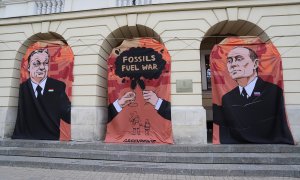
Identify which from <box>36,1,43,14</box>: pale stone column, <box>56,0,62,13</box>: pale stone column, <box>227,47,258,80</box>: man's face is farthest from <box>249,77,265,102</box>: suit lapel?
<box>36,1,43,14</box>: pale stone column

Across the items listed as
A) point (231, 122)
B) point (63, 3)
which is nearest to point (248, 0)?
point (231, 122)

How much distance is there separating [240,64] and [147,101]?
3854 mm

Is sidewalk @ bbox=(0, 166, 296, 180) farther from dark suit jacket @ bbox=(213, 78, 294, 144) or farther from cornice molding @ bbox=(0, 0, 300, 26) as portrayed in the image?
cornice molding @ bbox=(0, 0, 300, 26)

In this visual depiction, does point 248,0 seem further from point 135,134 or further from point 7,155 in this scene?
point 7,155

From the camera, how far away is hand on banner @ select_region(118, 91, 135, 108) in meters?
10.0

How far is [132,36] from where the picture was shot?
11.4 meters

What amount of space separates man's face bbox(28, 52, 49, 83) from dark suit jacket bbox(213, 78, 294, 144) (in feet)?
24.2

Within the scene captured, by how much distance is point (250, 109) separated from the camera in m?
9.30

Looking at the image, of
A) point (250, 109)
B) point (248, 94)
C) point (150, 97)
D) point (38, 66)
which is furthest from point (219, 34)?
point (38, 66)

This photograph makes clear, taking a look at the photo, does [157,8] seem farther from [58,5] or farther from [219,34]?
[58,5]

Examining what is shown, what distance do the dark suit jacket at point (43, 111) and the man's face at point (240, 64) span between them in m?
6.68

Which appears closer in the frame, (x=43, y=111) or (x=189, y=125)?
(x=189, y=125)

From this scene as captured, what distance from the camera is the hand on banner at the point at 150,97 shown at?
9.75m

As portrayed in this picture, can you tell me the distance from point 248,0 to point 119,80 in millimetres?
5987
